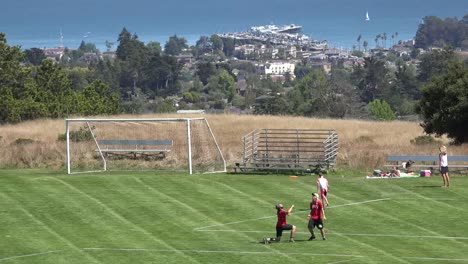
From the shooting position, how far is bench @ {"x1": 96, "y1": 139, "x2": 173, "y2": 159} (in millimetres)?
54594

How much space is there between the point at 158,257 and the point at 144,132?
72.7ft

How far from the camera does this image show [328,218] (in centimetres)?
3953

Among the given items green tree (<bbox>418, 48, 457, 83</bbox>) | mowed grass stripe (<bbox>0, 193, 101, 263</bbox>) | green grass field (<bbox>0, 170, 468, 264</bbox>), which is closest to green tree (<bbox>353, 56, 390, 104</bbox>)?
green tree (<bbox>418, 48, 457, 83</bbox>)

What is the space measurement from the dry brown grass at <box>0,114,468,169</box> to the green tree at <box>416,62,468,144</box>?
1.19 m

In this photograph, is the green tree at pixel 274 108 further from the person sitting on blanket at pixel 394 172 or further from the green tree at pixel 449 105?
the person sitting on blanket at pixel 394 172

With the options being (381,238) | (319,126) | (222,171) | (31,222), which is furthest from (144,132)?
(319,126)

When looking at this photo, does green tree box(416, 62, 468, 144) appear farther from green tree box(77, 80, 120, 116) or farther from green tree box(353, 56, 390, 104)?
green tree box(353, 56, 390, 104)

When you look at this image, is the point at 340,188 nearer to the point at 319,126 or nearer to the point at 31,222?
the point at 31,222

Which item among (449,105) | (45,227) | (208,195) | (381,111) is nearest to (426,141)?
(449,105)

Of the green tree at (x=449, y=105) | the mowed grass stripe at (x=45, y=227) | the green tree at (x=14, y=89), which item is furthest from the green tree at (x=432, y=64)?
the mowed grass stripe at (x=45, y=227)

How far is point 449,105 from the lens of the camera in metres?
60.6

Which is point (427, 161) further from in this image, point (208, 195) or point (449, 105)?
point (208, 195)

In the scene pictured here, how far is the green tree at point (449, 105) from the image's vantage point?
2333 inches

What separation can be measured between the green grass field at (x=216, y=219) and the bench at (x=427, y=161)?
5.00 ft
